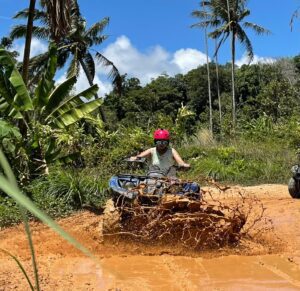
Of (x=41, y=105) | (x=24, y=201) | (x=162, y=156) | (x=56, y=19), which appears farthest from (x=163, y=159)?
(x=24, y=201)

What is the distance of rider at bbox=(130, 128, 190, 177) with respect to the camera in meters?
7.99

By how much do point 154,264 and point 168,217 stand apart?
2.46ft

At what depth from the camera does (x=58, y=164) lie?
11.8 m

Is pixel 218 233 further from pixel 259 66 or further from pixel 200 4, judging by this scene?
pixel 259 66

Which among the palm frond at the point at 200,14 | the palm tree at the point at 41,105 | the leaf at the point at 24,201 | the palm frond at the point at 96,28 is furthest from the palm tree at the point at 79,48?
the leaf at the point at 24,201

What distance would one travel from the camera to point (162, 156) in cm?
819

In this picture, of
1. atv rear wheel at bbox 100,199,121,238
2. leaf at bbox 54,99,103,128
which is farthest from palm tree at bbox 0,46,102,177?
atv rear wheel at bbox 100,199,121,238

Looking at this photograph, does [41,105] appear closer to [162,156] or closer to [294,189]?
[162,156]

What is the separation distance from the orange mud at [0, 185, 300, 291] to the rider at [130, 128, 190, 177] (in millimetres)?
1344

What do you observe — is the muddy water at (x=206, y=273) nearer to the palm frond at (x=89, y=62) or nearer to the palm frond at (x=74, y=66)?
the palm frond at (x=74, y=66)

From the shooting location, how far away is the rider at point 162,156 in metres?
7.99

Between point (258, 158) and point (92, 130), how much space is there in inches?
277

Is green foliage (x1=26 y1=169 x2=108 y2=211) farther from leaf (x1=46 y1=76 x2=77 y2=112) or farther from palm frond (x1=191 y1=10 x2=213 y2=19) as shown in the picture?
palm frond (x1=191 y1=10 x2=213 y2=19)

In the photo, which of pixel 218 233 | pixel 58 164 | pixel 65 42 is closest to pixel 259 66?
pixel 65 42
